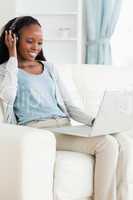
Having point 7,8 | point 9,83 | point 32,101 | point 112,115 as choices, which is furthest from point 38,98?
point 7,8

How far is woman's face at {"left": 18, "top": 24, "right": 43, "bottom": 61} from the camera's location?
2.35m

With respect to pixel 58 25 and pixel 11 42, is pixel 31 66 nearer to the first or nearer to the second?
pixel 11 42

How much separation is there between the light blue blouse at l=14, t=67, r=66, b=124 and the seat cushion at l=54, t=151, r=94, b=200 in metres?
0.31

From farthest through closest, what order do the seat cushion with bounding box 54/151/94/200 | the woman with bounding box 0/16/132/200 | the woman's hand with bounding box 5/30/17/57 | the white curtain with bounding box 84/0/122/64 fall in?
the white curtain with bounding box 84/0/122/64 → the woman's hand with bounding box 5/30/17/57 → the woman with bounding box 0/16/132/200 → the seat cushion with bounding box 54/151/94/200

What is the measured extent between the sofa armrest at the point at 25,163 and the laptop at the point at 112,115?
24 centimetres

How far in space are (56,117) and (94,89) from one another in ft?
1.89

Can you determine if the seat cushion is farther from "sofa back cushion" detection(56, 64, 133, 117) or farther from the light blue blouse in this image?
"sofa back cushion" detection(56, 64, 133, 117)

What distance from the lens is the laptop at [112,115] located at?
1.88 m

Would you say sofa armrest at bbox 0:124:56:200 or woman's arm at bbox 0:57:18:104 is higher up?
woman's arm at bbox 0:57:18:104

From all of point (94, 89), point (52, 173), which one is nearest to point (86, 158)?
point (52, 173)

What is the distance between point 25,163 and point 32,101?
61 centimetres

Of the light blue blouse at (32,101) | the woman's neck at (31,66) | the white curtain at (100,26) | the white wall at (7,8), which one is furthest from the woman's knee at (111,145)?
the white wall at (7,8)

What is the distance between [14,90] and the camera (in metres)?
2.15

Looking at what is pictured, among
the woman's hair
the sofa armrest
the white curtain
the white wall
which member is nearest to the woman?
the woman's hair
